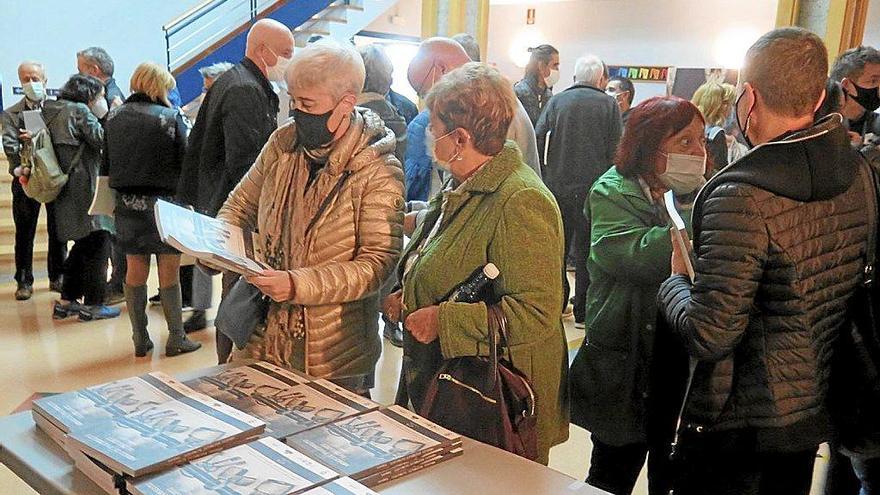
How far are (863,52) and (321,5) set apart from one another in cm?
684

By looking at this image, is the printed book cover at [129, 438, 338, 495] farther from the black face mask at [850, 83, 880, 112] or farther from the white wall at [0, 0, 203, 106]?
the white wall at [0, 0, 203, 106]

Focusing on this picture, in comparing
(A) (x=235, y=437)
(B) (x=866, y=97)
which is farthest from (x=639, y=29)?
(A) (x=235, y=437)

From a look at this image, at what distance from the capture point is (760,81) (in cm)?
152

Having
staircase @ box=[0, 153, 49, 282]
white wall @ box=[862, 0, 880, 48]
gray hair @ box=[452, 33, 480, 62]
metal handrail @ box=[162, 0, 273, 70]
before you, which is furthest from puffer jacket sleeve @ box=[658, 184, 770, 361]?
metal handrail @ box=[162, 0, 273, 70]

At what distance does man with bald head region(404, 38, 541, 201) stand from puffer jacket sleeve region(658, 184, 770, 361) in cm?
79

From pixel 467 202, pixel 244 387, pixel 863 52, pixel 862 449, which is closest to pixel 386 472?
pixel 244 387

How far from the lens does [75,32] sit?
838 cm

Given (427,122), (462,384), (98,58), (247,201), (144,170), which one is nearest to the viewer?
(462,384)

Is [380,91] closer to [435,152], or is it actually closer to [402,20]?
[435,152]

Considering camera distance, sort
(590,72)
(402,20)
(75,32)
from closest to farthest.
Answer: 1. (590,72)
2. (75,32)
3. (402,20)

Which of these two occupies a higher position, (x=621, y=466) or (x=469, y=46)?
(x=469, y=46)

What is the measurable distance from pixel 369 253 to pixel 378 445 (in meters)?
0.60

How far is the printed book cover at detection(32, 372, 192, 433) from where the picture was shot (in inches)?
56.3

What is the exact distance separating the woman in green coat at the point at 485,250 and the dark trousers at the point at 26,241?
4.19 metres
